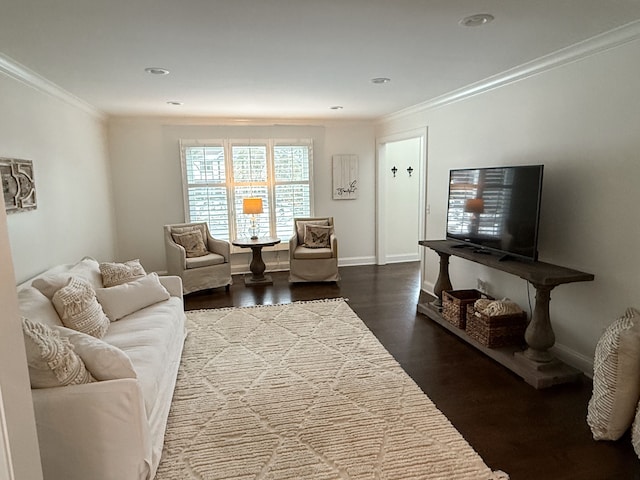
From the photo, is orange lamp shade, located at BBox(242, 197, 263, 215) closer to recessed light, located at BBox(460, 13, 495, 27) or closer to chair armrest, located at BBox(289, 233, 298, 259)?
chair armrest, located at BBox(289, 233, 298, 259)

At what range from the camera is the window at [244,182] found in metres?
6.09

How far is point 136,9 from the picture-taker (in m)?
2.13

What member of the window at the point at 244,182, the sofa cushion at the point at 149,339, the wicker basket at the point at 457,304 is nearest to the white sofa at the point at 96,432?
the sofa cushion at the point at 149,339

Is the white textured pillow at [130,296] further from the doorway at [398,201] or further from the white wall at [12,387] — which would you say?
the doorway at [398,201]

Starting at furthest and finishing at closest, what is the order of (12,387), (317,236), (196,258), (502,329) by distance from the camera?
(317,236) → (196,258) → (502,329) → (12,387)

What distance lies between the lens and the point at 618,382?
2203 mm

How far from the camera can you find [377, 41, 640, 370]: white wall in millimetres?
2666

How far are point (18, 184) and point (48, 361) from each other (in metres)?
2.05

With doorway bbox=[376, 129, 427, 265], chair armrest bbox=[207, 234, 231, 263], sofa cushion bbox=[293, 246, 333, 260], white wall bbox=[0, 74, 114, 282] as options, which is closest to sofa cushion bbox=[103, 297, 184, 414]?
white wall bbox=[0, 74, 114, 282]

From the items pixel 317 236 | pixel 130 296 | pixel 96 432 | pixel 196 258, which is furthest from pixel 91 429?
pixel 317 236

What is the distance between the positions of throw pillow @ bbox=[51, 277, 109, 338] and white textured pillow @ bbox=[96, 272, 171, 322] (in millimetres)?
193

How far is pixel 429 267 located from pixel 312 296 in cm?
159

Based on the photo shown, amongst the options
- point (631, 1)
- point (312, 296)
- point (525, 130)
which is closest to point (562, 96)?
point (525, 130)

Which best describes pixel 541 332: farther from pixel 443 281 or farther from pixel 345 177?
pixel 345 177
